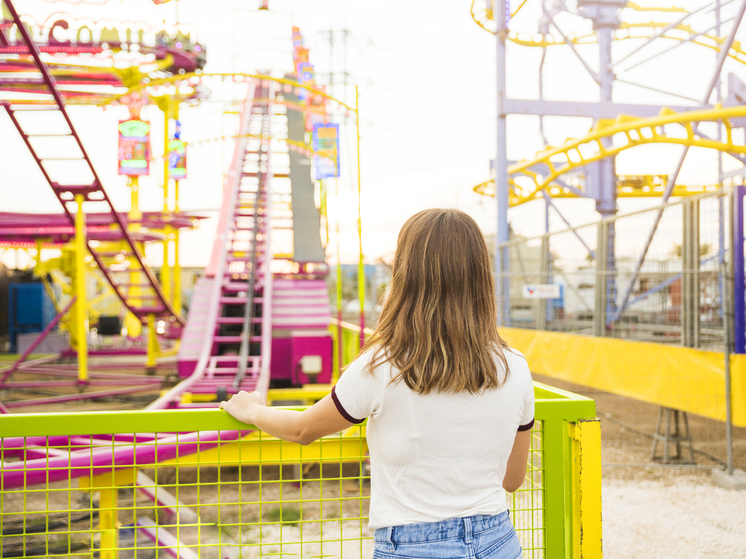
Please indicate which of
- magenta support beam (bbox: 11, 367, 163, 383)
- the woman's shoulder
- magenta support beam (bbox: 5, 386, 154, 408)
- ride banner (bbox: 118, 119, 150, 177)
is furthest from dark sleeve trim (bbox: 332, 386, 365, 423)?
ride banner (bbox: 118, 119, 150, 177)

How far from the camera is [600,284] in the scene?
7.35m

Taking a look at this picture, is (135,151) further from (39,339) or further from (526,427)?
(526,427)

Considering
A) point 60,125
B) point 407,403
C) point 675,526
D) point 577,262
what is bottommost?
point 675,526

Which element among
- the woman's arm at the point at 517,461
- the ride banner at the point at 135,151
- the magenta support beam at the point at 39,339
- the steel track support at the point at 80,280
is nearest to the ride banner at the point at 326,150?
the steel track support at the point at 80,280

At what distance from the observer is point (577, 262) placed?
804cm

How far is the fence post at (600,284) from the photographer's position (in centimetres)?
711

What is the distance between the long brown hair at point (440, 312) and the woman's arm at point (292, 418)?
163 millimetres

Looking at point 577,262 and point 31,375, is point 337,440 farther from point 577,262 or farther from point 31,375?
point 31,375

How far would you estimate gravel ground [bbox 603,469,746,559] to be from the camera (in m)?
3.86

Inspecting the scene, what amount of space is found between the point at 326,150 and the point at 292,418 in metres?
6.50

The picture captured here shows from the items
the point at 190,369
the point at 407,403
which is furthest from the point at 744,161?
the point at 407,403

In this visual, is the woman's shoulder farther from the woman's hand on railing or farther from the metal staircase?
the metal staircase

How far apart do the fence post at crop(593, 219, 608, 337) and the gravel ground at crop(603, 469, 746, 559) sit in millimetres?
2141

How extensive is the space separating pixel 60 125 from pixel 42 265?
19.0 ft
